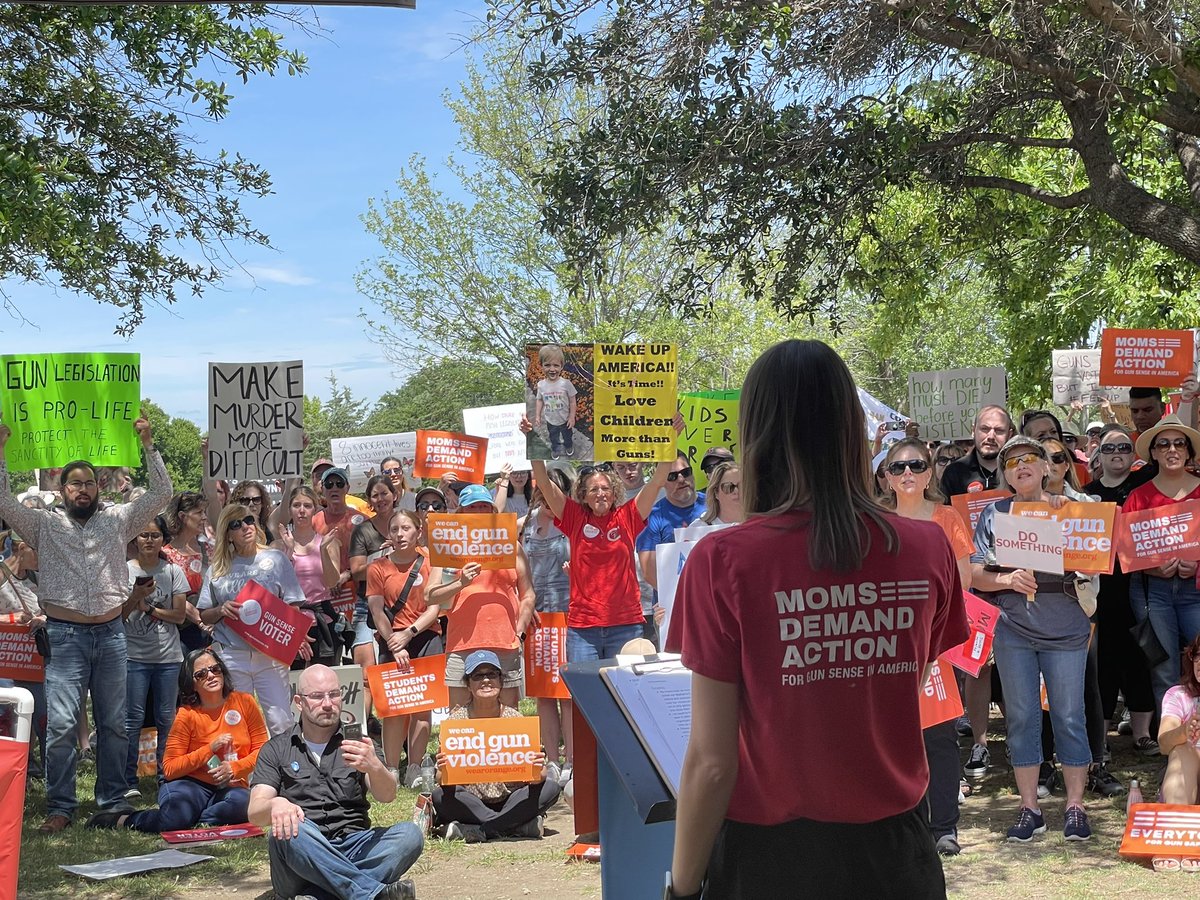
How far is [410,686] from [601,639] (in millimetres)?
1370

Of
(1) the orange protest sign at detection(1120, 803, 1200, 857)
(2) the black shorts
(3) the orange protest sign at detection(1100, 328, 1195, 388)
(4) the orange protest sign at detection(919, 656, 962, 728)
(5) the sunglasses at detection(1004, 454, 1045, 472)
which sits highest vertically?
(3) the orange protest sign at detection(1100, 328, 1195, 388)

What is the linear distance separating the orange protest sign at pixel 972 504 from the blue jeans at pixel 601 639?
86.8 inches

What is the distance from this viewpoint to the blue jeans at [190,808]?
792 centimetres

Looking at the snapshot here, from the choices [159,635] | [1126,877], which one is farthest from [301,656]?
[1126,877]

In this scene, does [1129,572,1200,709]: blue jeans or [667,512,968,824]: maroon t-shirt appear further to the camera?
[1129,572,1200,709]: blue jeans

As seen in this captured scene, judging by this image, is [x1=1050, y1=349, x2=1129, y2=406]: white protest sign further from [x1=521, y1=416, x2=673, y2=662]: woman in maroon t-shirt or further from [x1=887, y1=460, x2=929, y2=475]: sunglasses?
[x1=887, y1=460, x2=929, y2=475]: sunglasses

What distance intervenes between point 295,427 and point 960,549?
5.32 meters

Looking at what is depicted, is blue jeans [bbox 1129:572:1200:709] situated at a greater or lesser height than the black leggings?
greater

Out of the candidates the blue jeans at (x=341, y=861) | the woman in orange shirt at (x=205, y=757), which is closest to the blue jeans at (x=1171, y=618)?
the blue jeans at (x=341, y=861)

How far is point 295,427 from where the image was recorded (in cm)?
997

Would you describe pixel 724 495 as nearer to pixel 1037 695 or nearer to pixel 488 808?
pixel 1037 695

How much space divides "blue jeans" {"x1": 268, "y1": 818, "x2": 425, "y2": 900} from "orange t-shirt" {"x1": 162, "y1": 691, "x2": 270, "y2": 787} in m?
2.00

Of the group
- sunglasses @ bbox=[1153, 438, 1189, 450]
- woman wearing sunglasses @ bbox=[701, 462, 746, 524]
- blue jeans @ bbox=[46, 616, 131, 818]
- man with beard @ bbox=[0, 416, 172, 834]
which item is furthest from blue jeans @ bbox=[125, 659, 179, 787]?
sunglasses @ bbox=[1153, 438, 1189, 450]

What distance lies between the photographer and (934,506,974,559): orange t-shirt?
7.07 metres
